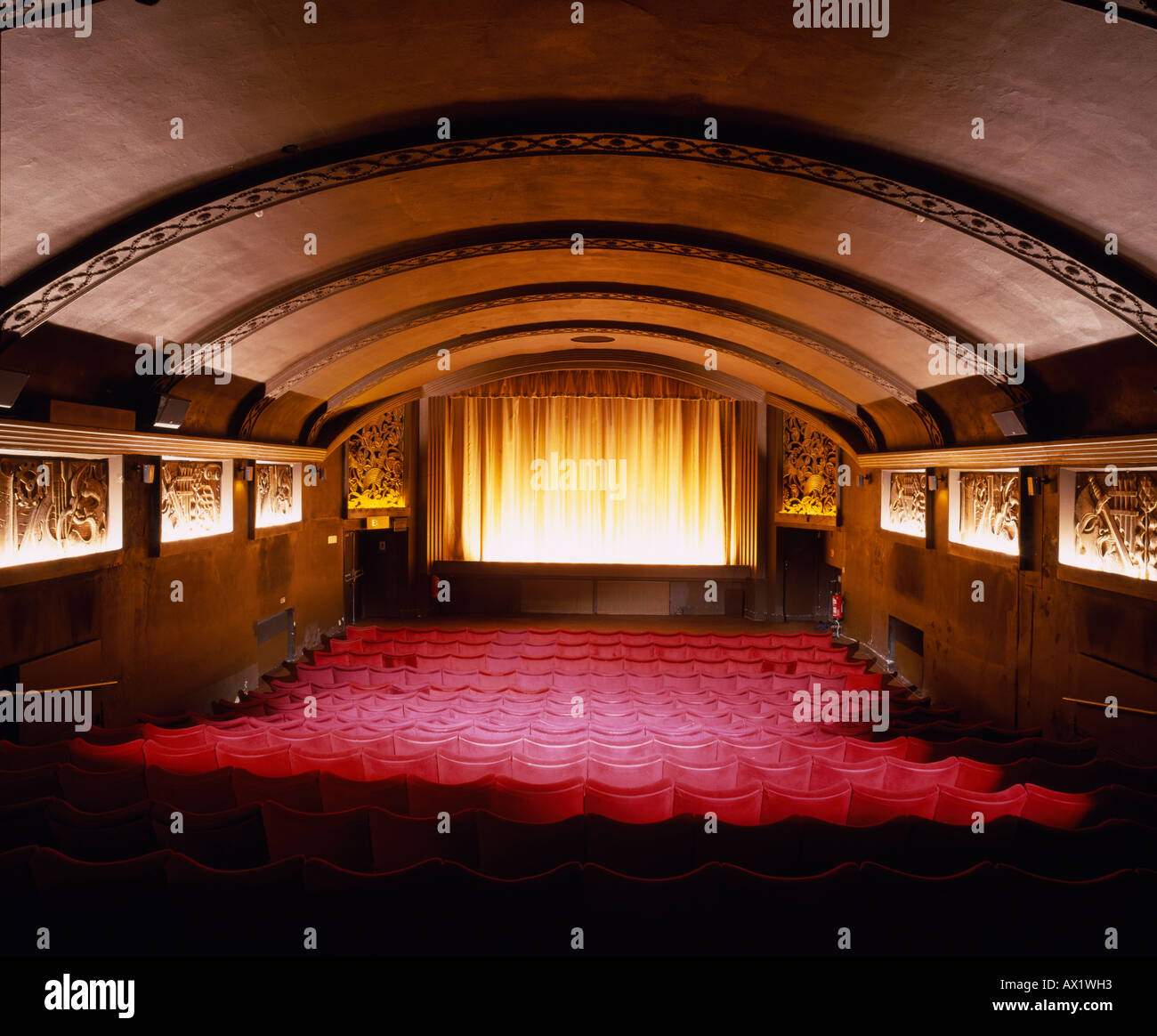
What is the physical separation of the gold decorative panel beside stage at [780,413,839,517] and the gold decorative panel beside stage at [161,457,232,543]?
35.4 feet

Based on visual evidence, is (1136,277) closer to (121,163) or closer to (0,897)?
(121,163)

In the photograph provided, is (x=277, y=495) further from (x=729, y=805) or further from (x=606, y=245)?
(x=729, y=805)

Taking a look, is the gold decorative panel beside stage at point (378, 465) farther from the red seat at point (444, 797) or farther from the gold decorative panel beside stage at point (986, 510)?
the red seat at point (444, 797)

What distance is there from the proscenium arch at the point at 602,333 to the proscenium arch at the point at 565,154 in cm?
629

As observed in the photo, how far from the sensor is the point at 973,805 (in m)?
4.62

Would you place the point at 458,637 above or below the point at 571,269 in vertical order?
below

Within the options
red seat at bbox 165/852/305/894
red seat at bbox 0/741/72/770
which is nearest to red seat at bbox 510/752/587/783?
red seat at bbox 165/852/305/894

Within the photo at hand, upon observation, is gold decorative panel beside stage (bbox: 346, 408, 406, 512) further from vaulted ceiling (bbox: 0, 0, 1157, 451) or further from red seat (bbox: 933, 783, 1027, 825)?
red seat (bbox: 933, 783, 1027, 825)

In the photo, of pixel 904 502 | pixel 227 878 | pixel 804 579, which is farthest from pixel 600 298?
pixel 804 579

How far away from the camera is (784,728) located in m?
7.05

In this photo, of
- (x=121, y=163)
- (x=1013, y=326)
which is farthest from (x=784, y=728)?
(x=121, y=163)

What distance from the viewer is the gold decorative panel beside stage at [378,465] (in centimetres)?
1531

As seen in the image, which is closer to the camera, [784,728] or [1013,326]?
[1013,326]
